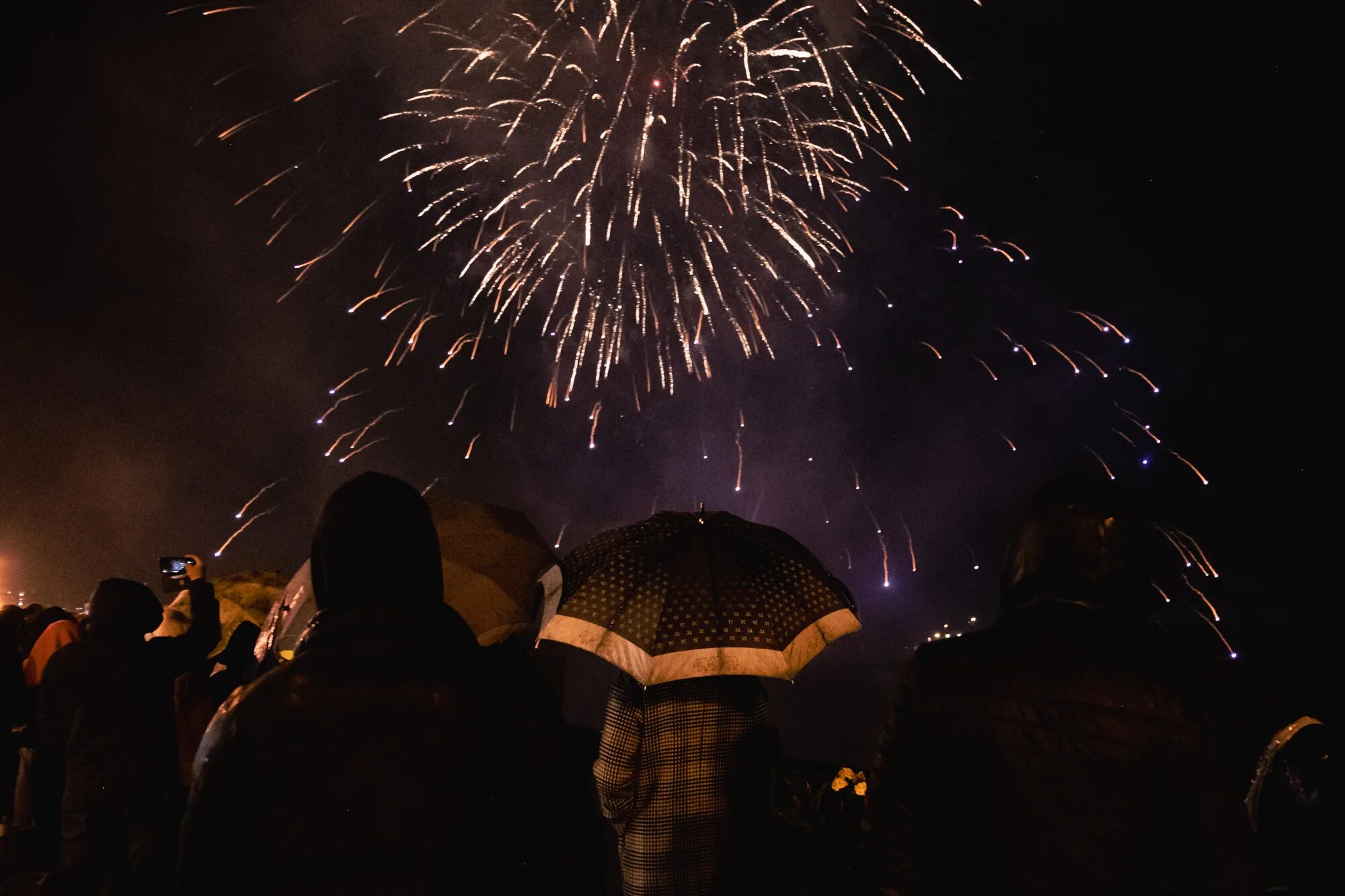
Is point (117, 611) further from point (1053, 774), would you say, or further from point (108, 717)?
point (1053, 774)

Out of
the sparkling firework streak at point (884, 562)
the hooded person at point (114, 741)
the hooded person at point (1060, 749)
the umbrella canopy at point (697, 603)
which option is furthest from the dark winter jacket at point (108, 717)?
the sparkling firework streak at point (884, 562)

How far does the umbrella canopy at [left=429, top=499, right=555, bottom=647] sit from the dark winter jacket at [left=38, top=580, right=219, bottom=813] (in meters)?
2.02

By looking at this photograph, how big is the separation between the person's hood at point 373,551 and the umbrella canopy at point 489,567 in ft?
7.48

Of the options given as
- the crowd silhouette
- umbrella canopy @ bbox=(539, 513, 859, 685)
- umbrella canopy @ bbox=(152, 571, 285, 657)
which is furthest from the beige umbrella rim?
umbrella canopy @ bbox=(152, 571, 285, 657)

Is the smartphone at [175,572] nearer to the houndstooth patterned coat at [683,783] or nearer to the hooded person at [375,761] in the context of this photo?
the houndstooth patterned coat at [683,783]

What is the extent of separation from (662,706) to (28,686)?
7.23 meters

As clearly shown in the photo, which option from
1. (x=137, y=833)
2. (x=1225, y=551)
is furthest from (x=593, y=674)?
(x=137, y=833)

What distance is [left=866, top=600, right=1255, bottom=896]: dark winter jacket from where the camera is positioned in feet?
6.31

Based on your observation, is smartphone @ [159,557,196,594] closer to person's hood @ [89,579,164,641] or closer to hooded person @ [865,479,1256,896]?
person's hood @ [89,579,164,641]

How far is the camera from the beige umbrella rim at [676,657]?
3350mm

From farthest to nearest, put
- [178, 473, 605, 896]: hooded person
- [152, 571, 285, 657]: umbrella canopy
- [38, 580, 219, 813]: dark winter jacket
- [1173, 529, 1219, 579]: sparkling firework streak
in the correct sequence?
[1173, 529, 1219, 579]: sparkling firework streak → [152, 571, 285, 657]: umbrella canopy → [38, 580, 219, 813]: dark winter jacket → [178, 473, 605, 896]: hooded person

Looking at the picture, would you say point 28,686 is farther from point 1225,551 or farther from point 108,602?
point 1225,551

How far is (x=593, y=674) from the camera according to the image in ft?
215

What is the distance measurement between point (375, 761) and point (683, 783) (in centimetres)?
220
